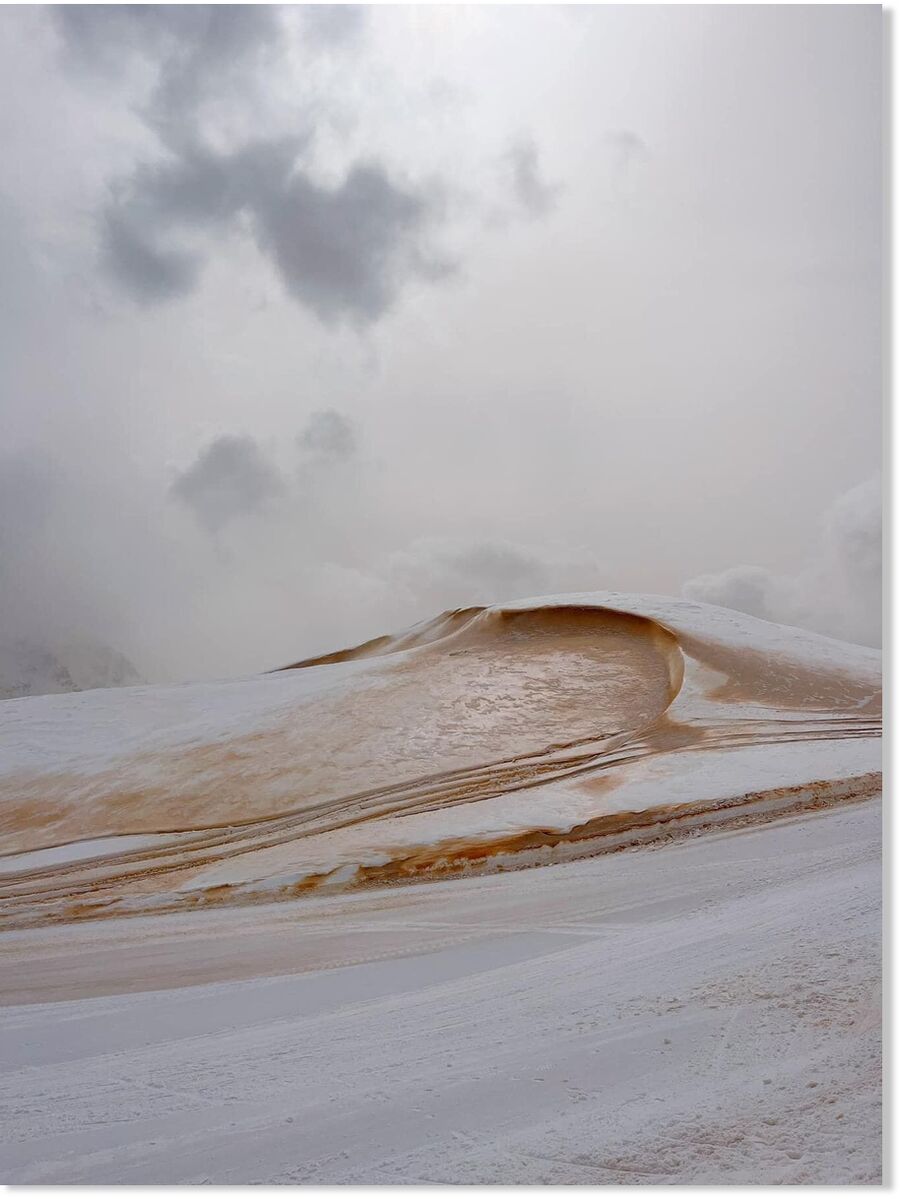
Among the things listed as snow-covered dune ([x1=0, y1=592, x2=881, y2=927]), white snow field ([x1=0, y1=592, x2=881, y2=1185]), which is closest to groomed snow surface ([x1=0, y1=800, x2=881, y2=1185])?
white snow field ([x1=0, y1=592, x2=881, y2=1185])

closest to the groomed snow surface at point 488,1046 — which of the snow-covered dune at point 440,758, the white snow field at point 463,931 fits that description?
the white snow field at point 463,931

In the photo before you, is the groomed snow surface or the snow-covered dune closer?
the groomed snow surface

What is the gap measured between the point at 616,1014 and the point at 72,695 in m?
8.22

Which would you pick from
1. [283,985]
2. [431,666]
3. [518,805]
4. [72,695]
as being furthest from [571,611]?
[283,985]

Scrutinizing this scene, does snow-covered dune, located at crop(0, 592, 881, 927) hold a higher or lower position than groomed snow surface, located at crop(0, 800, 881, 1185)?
higher

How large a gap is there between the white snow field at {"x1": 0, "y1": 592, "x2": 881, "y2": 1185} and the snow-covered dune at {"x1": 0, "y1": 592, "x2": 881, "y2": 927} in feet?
0.10

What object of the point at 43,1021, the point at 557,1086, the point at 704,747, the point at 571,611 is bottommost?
the point at 43,1021

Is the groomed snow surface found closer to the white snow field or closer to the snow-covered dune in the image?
the white snow field

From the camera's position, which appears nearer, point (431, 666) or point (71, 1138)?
point (71, 1138)

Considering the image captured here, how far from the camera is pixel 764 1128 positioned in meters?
1.59

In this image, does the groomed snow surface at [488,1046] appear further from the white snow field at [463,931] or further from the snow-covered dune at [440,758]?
the snow-covered dune at [440,758]

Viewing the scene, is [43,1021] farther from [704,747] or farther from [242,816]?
[704,747]

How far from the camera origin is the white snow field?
167 cm

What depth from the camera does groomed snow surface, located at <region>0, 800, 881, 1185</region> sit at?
1604 mm
